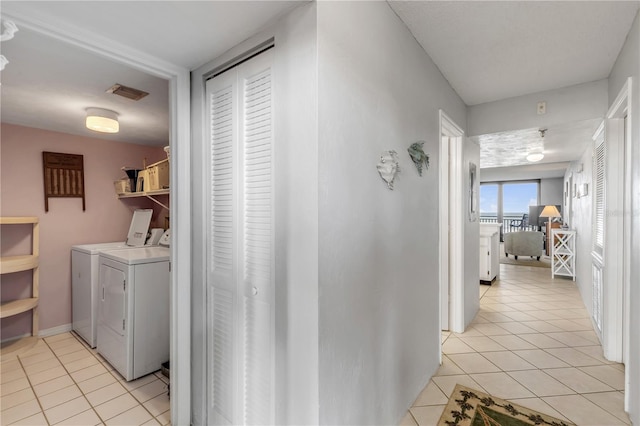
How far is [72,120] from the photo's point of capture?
2.83 meters

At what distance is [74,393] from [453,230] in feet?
11.3

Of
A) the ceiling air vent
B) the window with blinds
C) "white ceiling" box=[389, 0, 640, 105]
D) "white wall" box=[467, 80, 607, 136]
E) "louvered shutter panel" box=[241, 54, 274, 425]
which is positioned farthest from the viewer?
the window with blinds

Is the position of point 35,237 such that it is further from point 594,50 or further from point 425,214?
point 594,50

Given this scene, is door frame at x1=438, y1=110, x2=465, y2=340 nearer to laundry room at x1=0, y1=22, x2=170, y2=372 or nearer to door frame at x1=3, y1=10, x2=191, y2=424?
door frame at x1=3, y1=10, x2=191, y2=424

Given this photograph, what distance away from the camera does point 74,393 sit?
2139 millimetres

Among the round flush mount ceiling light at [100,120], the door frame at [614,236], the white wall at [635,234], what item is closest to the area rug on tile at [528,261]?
the door frame at [614,236]

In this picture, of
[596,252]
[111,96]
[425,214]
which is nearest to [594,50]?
[425,214]

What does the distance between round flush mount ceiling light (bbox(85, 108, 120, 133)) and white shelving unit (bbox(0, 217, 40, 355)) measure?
50.4 inches

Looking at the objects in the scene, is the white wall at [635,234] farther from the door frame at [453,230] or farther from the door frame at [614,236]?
the door frame at [453,230]

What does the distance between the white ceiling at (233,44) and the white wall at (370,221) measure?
282mm

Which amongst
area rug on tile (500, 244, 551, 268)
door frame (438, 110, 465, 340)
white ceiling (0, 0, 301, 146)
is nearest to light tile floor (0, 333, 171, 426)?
white ceiling (0, 0, 301, 146)

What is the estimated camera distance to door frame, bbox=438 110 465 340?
9.68 ft

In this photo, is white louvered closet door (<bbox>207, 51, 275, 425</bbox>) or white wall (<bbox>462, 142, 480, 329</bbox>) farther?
white wall (<bbox>462, 142, 480, 329</bbox>)

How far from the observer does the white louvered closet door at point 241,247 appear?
1392mm
